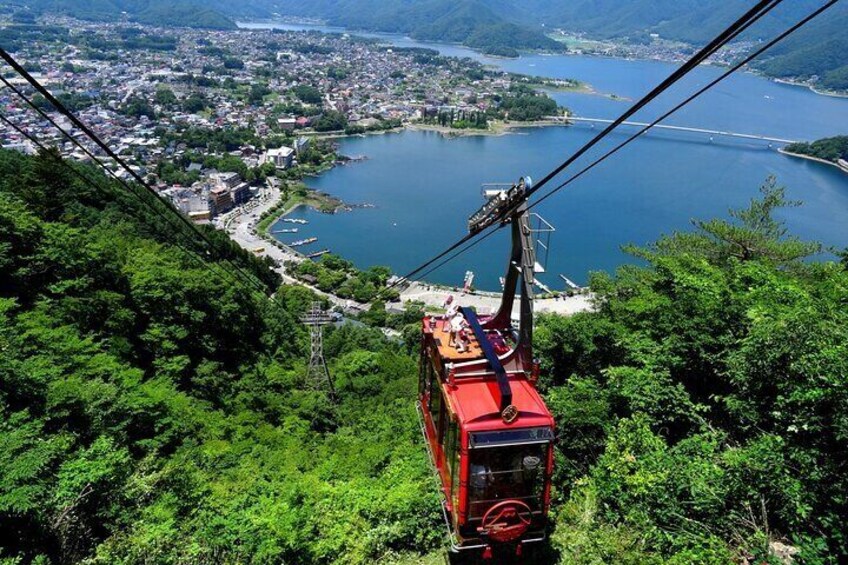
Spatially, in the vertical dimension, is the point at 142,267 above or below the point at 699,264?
below

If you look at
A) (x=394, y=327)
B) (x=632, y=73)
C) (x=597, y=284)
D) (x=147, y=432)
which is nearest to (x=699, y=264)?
(x=597, y=284)

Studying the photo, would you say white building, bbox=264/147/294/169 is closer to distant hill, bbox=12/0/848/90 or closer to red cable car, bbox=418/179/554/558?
red cable car, bbox=418/179/554/558

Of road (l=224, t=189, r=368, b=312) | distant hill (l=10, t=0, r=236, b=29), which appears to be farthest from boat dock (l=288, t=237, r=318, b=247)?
distant hill (l=10, t=0, r=236, b=29)

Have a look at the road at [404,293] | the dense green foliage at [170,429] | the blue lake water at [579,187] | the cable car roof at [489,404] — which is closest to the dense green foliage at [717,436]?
the cable car roof at [489,404]

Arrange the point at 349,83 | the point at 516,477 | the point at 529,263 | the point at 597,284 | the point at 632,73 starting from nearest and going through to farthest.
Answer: the point at 516,477 < the point at 529,263 < the point at 597,284 < the point at 349,83 < the point at 632,73

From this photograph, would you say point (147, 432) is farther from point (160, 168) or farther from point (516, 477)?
point (160, 168)

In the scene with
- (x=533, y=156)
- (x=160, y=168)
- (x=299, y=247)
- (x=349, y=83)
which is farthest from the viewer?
(x=349, y=83)

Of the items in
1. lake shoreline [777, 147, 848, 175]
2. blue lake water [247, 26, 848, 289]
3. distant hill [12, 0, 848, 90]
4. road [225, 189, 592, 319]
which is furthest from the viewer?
distant hill [12, 0, 848, 90]
